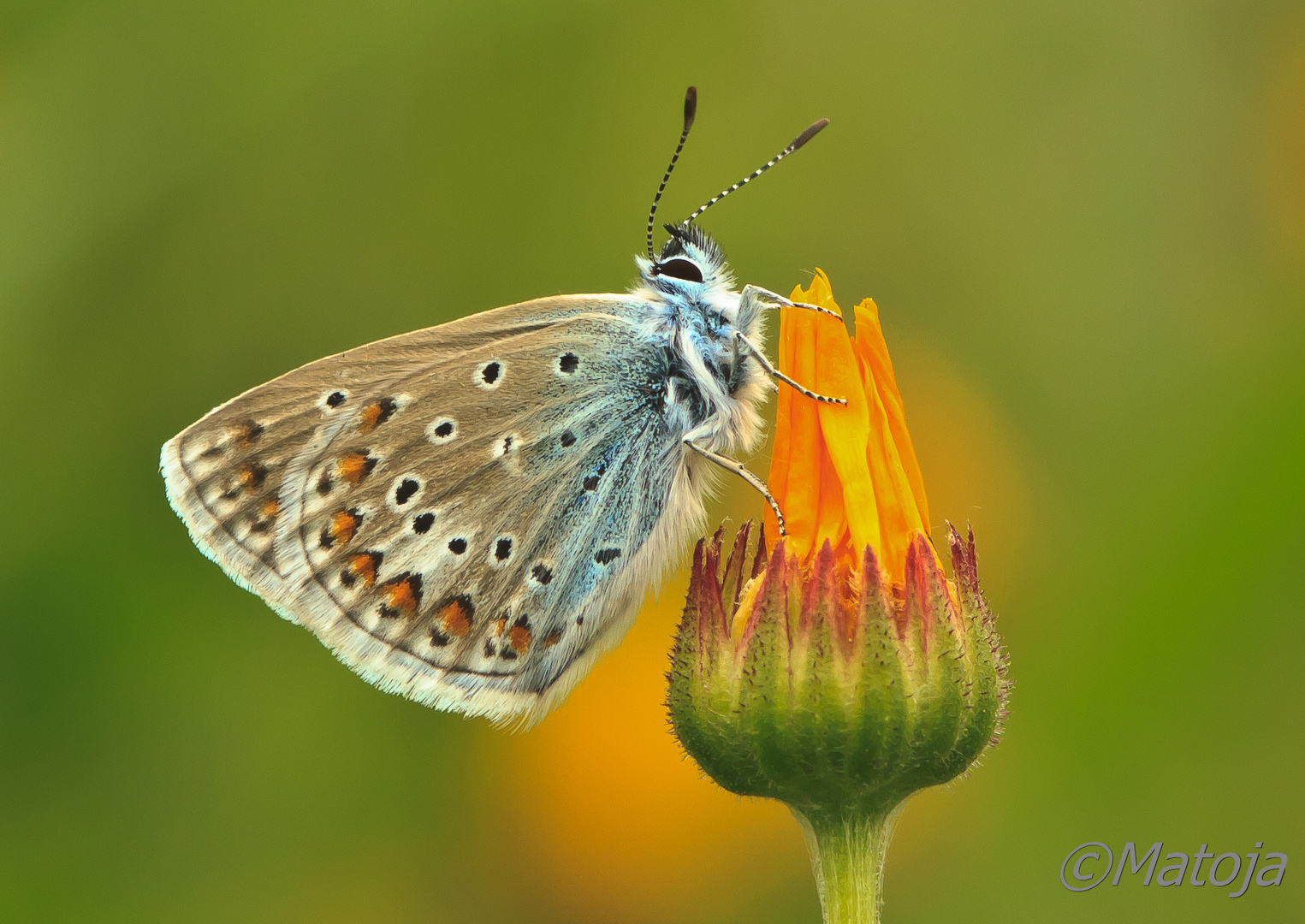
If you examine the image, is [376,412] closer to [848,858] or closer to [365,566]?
[365,566]

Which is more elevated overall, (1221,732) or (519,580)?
(519,580)

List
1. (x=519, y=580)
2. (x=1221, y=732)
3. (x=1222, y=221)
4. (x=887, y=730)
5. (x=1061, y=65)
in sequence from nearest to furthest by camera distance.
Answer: (x=887, y=730)
(x=519, y=580)
(x=1221, y=732)
(x=1222, y=221)
(x=1061, y=65)

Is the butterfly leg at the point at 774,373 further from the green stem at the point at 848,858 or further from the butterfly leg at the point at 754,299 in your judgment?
the green stem at the point at 848,858

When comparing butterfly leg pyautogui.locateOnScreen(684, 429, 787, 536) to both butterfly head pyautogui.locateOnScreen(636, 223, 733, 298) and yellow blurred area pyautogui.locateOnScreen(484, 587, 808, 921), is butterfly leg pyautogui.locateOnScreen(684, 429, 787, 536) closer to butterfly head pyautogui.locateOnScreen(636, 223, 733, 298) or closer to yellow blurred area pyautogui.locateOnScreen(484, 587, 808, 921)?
butterfly head pyautogui.locateOnScreen(636, 223, 733, 298)

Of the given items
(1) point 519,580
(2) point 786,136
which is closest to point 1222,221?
(2) point 786,136

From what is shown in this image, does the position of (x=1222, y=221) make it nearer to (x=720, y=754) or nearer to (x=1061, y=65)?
(x=1061, y=65)

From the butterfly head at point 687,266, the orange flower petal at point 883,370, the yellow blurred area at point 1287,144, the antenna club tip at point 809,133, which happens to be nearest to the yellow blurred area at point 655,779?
the yellow blurred area at point 1287,144

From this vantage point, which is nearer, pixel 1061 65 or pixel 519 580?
pixel 519 580
